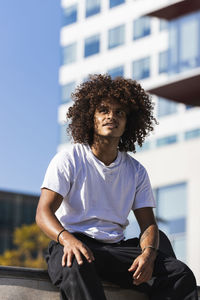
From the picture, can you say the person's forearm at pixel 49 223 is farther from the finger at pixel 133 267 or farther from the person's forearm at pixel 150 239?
the person's forearm at pixel 150 239

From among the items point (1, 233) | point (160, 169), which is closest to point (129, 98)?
point (160, 169)

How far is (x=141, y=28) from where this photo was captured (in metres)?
42.8

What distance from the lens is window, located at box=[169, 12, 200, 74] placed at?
2130 centimetres

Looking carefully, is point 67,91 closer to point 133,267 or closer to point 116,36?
point 116,36

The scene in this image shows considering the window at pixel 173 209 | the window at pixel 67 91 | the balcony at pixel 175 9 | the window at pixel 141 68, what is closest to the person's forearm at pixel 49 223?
the balcony at pixel 175 9

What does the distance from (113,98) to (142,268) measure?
1181 millimetres

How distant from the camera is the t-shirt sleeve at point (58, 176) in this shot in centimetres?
508

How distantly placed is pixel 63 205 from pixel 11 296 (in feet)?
2.12

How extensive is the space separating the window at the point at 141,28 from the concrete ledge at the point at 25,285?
38.0 meters

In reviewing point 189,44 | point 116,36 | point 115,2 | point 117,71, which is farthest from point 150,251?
point 116,36

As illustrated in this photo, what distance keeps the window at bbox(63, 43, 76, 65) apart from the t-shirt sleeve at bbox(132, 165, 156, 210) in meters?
38.7

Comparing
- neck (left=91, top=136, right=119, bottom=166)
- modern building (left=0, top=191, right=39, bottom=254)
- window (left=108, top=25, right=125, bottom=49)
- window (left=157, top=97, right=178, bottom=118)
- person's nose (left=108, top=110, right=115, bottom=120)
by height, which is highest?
window (left=108, top=25, right=125, bottom=49)

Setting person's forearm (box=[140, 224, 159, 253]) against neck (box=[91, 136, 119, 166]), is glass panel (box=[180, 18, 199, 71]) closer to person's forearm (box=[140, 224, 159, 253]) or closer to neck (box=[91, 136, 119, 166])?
neck (box=[91, 136, 119, 166])

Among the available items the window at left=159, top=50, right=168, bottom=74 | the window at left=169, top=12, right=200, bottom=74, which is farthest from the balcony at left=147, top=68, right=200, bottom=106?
the window at left=159, top=50, right=168, bottom=74
